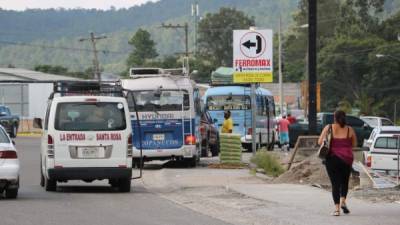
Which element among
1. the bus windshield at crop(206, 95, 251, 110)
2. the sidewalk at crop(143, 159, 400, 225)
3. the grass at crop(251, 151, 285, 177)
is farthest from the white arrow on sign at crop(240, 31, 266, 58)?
the bus windshield at crop(206, 95, 251, 110)

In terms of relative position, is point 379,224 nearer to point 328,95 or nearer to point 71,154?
point 71,154

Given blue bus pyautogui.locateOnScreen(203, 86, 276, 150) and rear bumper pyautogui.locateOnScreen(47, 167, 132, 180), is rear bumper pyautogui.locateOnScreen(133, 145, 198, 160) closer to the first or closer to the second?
rear bumper pyautogui.locateOnScreen(47, 167, 132, 180)

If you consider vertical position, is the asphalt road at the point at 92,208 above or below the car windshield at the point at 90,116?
below

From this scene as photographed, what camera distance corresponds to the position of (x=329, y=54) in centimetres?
8506

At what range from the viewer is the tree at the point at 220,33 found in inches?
4473

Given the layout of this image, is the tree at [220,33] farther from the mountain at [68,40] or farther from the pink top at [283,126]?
the pink top at [283,126]

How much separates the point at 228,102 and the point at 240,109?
0.66m

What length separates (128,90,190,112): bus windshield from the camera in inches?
1056

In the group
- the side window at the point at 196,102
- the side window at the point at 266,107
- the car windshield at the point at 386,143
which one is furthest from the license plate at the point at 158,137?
the side window at the point at 266,107

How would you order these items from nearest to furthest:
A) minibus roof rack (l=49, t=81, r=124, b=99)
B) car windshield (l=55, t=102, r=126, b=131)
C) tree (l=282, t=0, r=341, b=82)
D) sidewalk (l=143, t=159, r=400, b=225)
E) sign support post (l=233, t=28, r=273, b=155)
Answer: sidewalk (l=143, t=159, r=400, b=225)
car windshield (l=55, t=102, r=126, b=131)
minibus roof rack (l=49, t=81, r=124, b=99)
sign support post (l=233, t=28, r=273, b=155)
tree (l=282, t=0, r=341, b=82)

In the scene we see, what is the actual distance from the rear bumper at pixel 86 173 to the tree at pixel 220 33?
309 feet

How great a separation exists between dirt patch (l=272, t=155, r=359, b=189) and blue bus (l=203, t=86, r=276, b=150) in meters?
16.5

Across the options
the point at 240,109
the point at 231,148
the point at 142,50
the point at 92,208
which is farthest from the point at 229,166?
the point at 142,50

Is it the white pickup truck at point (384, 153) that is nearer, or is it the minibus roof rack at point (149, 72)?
the white pickup truck at point (384, 153)
